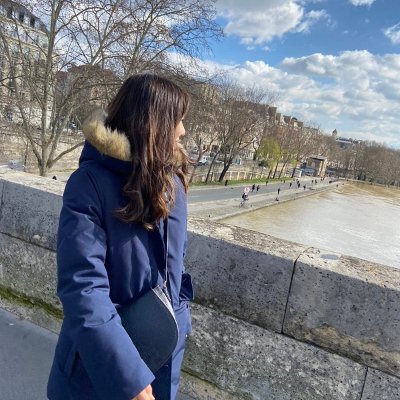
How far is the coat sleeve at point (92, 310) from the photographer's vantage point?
3.92 feet

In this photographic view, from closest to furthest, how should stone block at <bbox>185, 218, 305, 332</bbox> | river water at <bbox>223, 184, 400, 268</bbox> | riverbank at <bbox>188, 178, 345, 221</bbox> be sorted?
stone block at <bbox>185, 218, 305, 332</bbox>
riverbank at <bbox>188, 178, 345, 221</bbox>
river water at <bbox>223, 184, 400, 268</bbox>

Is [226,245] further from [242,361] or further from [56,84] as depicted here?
[56,84]

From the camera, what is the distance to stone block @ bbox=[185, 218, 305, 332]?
7.11 feet

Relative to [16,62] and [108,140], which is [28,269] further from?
[16,62]

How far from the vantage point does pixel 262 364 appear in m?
2.21

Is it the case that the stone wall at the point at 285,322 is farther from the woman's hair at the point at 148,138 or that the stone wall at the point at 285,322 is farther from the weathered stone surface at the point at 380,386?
the woman's hair at the point at 148,138

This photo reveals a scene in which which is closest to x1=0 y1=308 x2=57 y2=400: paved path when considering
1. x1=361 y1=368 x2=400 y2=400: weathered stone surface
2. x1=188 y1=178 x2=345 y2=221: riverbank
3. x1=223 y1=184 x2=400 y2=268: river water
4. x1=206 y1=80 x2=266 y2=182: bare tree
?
x1=361 y1=368 x2=400 y2=400: weathered stone surface

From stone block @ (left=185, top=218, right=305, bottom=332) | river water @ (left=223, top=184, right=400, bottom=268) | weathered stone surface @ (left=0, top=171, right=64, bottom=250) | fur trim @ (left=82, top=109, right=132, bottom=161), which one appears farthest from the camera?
river water @ (left=223, top=184, right=400, bottom=268)

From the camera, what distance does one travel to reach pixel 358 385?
2.00 meters

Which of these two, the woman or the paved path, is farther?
the paved path

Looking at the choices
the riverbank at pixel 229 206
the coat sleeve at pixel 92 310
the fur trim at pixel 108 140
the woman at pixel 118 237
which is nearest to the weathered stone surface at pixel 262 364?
the woman at pixel 118 237

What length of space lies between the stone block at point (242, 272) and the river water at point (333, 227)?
24.8 metres

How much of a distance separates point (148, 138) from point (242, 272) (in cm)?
115

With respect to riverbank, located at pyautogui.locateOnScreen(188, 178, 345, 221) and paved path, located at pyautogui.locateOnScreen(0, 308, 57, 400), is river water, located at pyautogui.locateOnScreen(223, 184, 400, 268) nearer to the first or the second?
riverbank, located at pyautogui.locateOnScreen(188, 178, 345, 221)
